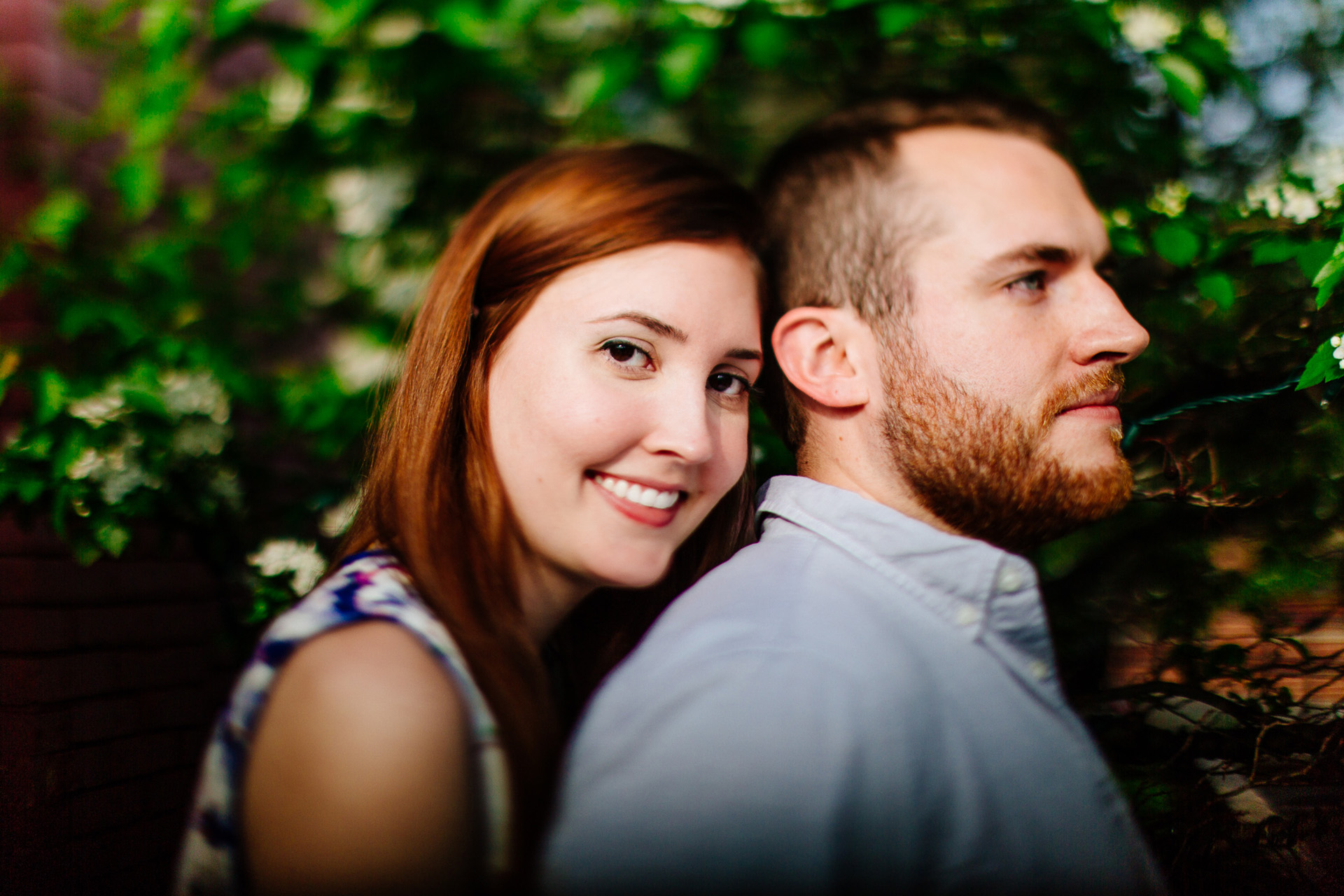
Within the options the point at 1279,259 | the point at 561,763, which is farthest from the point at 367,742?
the point at 1279,259

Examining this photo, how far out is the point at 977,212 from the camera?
165 centimetres

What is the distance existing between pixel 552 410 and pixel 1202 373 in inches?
68.1

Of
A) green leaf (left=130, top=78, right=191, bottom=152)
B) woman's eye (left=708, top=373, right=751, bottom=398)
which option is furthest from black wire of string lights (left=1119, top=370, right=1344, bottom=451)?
green leaf (left=130, top=78, right=191, bottom=152)

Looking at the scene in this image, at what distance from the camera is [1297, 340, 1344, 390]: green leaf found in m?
1.34

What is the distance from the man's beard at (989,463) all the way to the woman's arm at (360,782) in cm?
108

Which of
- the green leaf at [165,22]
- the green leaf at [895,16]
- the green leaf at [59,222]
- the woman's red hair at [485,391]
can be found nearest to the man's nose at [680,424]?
the woman's red hair at [485,391]

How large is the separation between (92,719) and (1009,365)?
2.50 meters

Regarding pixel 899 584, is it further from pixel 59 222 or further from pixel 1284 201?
pixel 59 222

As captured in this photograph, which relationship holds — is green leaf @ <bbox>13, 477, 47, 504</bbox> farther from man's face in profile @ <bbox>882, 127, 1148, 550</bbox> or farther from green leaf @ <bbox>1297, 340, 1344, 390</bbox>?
green leaf @ <bbox>1297, 340, 1344, 390</bbox>

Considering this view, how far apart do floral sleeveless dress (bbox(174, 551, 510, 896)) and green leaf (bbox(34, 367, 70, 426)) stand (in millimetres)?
1138

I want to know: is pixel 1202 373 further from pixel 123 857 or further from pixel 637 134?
pixel 123 857

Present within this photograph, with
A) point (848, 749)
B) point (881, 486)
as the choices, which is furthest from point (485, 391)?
point (848, 749)

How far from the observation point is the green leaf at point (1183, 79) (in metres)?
1.67

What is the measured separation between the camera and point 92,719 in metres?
1.99
